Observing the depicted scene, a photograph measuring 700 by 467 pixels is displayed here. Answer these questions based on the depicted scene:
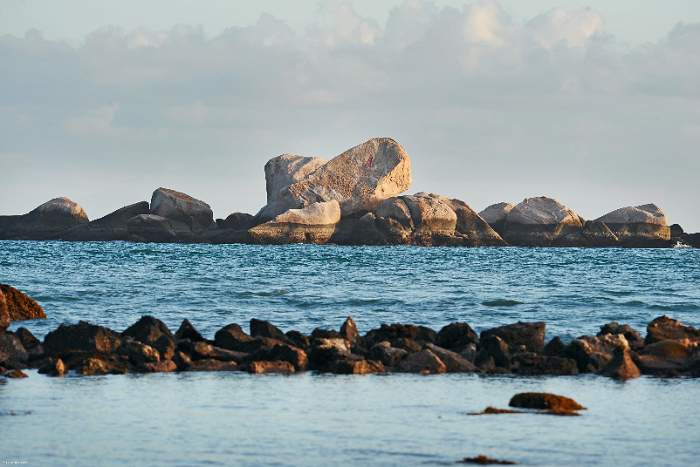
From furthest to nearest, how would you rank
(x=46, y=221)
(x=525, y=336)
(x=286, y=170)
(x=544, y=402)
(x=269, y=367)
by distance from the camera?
(x=286, y=170)
(x=46, y=221)
(x=525, y=336)
(x=269, y=367)
(x=544, y=402)

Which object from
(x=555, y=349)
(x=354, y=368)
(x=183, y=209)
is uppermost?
(x=183, y=209)

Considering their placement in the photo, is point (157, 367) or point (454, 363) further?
point (454, 363)

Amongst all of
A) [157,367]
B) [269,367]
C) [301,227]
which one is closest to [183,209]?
[301,227]

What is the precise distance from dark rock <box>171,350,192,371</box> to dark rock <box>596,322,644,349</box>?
685cm

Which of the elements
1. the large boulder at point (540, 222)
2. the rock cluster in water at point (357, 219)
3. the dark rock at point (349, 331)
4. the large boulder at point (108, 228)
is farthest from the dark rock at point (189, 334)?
the large boulder at point (108, 228)

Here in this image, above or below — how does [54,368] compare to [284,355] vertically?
below

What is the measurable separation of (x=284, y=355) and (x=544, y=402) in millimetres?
4408

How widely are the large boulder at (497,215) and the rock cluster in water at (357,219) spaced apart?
0.13m

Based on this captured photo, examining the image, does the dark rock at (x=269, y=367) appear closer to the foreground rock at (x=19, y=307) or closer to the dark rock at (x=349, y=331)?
the dark rock at (x=349, y=331)

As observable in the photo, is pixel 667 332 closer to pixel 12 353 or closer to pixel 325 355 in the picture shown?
pixel 325 355

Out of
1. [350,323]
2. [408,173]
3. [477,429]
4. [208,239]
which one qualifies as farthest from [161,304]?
[408,173]

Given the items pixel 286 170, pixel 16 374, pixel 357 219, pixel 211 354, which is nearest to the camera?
pixel 16 374

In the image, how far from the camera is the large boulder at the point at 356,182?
98562 millimetres

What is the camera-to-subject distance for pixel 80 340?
1260 cm
